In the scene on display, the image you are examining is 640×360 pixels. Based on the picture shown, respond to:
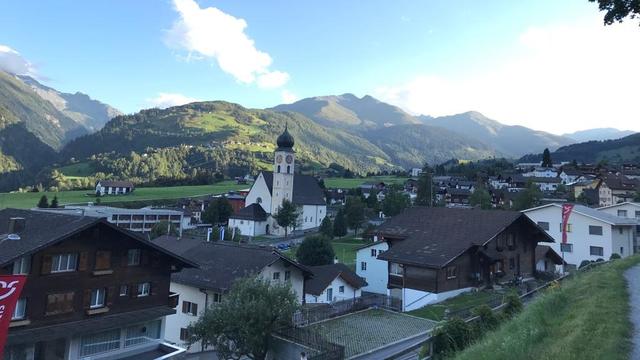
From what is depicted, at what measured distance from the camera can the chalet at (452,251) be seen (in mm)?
32344

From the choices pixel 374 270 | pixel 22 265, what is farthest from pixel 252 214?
Result: pixel 22 265

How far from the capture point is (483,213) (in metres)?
37.6

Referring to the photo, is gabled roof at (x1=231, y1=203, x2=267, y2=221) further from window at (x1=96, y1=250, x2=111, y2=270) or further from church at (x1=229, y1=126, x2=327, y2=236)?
window at (x1=96, y1=250, x2=111, y2=270)

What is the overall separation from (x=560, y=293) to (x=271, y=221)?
9105 centimetres

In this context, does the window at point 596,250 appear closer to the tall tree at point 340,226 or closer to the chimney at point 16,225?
the tall tree at point 340,226

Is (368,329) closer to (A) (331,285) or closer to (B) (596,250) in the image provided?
(A) (331,285)

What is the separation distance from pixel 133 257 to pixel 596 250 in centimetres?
4696

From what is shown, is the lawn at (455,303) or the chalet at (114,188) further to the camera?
the chalet at (114,188)

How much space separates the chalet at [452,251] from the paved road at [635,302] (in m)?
11.6

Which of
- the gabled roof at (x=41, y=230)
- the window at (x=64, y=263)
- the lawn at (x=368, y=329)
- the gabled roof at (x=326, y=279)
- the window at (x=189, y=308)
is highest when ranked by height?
the gabled roof at (x=41, y=230)

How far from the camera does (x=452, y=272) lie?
1284 inches

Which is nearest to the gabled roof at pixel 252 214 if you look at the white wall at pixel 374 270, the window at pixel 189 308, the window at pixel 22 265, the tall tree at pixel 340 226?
the tall tree at pixel 340 226

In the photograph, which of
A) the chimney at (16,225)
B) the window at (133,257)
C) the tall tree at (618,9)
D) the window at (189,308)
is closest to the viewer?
the tall tree at (618,9)

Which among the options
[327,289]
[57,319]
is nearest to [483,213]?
[327,289]
